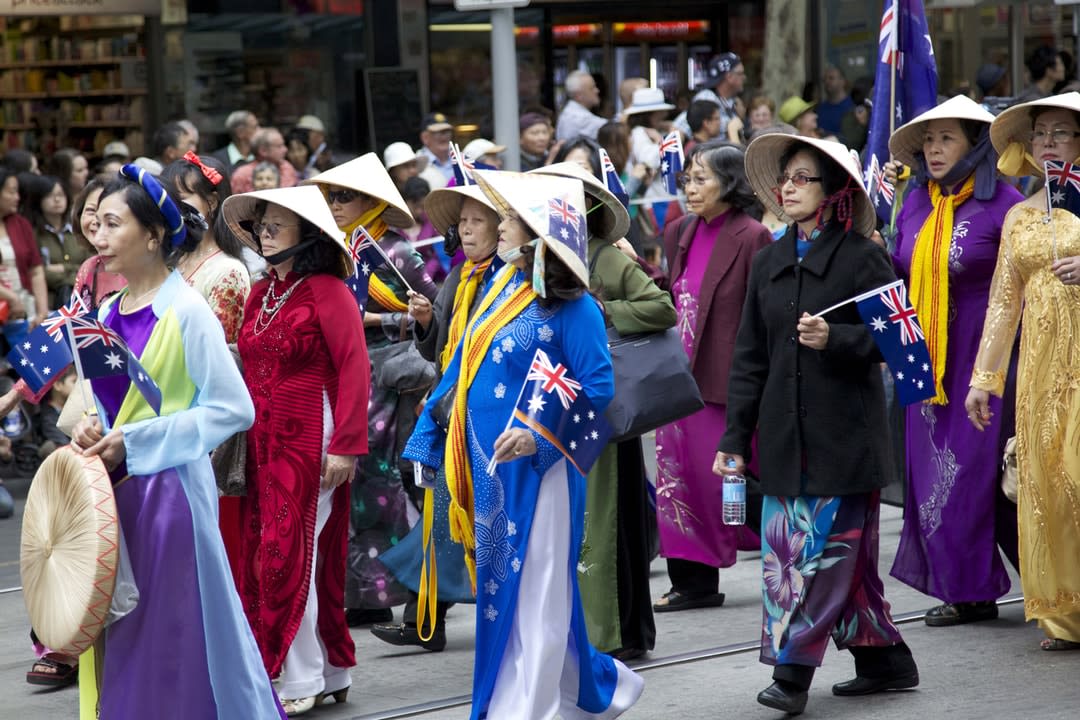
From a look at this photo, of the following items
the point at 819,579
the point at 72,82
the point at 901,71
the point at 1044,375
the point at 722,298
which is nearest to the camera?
the point at 819,579

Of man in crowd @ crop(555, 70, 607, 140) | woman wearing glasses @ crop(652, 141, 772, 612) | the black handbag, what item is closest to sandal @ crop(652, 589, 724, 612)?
woman wearing glasses @ crop(652, 141, 772, 612)

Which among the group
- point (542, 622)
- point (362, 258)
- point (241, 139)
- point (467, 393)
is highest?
point (241, 139)

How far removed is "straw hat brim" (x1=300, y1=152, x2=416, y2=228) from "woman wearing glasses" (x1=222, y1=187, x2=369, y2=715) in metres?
0.72

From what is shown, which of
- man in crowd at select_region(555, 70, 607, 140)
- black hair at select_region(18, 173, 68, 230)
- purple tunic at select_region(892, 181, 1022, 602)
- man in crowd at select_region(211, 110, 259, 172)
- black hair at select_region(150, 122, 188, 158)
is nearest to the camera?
purple tunic at select_region(892, 181, 1022, 602)

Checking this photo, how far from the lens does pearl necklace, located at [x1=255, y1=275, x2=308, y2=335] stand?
6168 millimetres

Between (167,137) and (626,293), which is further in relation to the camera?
(167,137)

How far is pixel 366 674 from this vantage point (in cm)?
689

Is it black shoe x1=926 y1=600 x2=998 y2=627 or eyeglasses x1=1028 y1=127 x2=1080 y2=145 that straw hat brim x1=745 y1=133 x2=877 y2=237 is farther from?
black shoe x1=926 y1=600 x2=998 y2=627

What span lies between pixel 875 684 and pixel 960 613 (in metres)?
1.16

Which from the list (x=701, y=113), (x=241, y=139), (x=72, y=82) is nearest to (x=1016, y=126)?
(x=701, y=113)

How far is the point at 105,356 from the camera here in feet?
16.0

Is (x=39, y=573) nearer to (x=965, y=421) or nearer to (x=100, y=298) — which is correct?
(x=100, y=298)

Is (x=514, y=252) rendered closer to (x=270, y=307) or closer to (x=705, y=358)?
(x=270, y=307)

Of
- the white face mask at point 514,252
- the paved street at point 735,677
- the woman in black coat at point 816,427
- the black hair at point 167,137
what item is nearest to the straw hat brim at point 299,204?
the white face mask at point 514,252
